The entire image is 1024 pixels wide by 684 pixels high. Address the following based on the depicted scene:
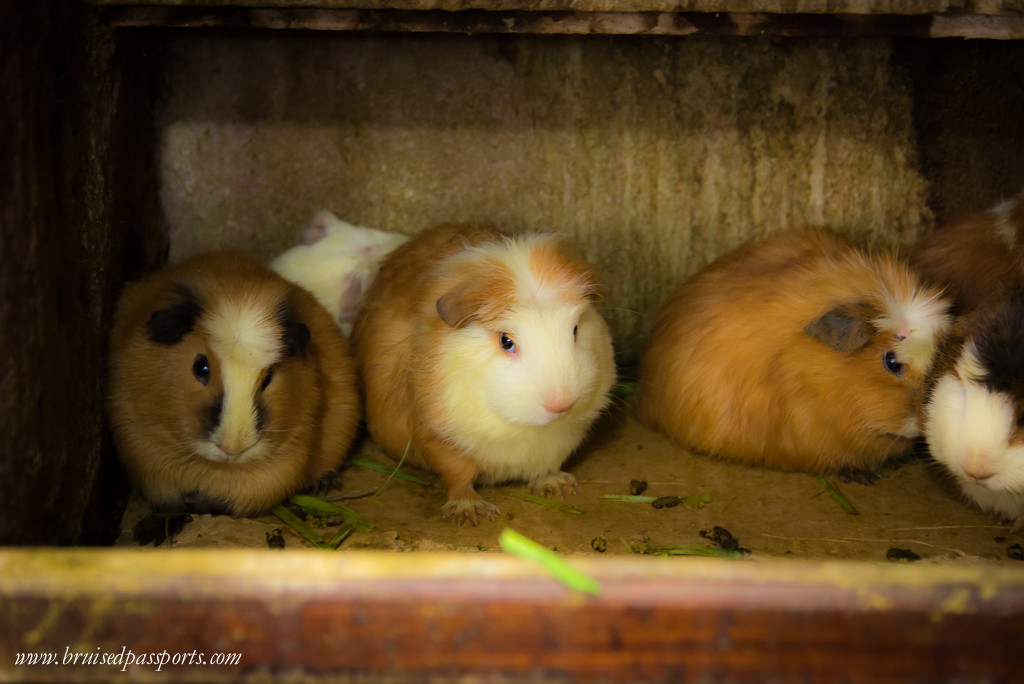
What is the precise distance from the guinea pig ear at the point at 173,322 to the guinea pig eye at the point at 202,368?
0.30ft

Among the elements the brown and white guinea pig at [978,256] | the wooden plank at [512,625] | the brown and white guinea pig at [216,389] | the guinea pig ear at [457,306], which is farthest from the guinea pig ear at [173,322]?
the brown and white guinea pig at [978,256]

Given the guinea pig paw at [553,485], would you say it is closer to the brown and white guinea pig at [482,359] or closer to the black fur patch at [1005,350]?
the brown and white guinea pig at [482,359]

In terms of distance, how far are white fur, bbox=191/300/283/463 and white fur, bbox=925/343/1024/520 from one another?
212cm

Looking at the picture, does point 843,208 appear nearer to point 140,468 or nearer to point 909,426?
point 909,426

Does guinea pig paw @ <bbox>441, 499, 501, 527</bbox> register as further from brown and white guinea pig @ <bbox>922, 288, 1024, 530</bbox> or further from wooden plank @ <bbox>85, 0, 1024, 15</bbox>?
wooden plank @ <bbox>85, 0, 1024, 15</bbox>

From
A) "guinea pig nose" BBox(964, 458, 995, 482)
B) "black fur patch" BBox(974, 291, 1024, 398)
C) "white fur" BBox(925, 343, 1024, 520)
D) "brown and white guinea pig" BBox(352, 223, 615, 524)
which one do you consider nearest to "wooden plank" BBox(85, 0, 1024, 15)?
"brown and white guinea pig" BBox(352, 223, 615, 524)

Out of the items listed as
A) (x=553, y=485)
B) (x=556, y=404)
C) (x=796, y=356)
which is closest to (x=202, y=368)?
(x=556, y=404)

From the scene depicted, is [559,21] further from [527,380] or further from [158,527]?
[158,527]

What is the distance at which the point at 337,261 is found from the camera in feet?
11.1

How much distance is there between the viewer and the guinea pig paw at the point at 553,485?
9.75 feet

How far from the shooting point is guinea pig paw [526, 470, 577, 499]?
117 inches

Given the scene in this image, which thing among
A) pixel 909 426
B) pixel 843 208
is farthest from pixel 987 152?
pixel 909 426

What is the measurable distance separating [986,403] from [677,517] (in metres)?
1.04

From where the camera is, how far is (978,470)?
8.05ft
